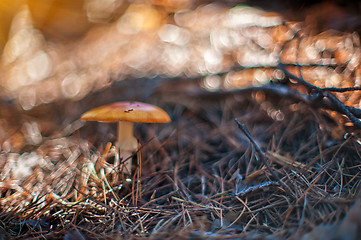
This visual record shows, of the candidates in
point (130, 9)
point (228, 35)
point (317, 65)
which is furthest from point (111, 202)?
point (130, 9)

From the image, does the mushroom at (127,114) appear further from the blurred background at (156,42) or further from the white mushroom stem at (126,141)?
the blurred background at (156,42)

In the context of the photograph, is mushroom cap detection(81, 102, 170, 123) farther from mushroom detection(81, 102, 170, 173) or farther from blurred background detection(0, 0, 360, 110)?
blurred background detection(0, 0, 360, 110)

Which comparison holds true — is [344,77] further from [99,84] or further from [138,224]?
[99,84]

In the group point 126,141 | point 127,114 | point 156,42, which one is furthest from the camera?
point 156,42

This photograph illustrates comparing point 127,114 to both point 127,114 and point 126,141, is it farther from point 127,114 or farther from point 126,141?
point 126,141

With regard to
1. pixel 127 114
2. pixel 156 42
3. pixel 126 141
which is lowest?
pixel 126 141

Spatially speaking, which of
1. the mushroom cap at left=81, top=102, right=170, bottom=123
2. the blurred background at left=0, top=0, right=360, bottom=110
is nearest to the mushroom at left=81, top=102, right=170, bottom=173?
the mushroom cap at left=81, top=102, right=170, bottom=123

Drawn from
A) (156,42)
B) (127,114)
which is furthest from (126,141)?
(156,42)

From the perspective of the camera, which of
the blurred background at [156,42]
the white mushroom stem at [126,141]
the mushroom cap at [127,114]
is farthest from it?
the blurred background at [156,42]

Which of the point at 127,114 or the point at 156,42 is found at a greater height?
the point at 156,42

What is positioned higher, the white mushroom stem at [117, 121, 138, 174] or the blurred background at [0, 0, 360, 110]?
the blurred background at [0, 0, 360, 110]

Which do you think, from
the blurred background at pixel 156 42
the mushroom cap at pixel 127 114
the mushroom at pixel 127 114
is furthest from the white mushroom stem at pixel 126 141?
the blurred background at pixel 156 42
